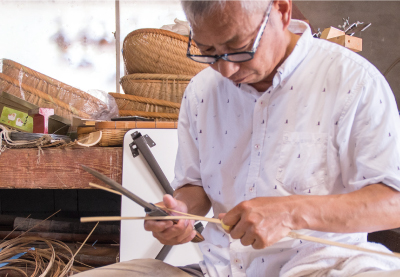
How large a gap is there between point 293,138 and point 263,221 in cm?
27

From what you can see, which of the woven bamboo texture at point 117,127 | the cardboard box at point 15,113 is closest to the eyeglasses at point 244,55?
the woven bamboo texture at point 117,127

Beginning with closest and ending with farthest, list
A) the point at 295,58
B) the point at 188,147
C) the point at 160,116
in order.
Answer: the point at 295,58 < the point at 188,147 < the point at 160,116

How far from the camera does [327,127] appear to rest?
89 centimetres

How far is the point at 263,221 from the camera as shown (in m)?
0.74

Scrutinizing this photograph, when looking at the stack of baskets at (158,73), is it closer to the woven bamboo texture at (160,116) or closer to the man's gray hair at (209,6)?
the woven bamboo texture at (160,116)

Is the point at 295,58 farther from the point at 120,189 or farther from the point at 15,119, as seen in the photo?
the point at 15,119

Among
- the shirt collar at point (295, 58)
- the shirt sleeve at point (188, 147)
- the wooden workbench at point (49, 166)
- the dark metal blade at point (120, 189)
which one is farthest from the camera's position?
the wooden workbench at point (49, 166)

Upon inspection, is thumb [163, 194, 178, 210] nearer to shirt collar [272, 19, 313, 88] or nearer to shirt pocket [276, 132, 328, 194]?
shirt pocket [276, 132, 328, 194]

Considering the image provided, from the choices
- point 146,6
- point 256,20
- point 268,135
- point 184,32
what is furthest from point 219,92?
point 146,6

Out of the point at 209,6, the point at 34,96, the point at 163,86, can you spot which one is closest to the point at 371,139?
the point at 209,6

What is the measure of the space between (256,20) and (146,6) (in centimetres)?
233

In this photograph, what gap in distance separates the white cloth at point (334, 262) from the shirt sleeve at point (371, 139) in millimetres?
152

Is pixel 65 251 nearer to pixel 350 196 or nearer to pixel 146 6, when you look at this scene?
pixel 350 196

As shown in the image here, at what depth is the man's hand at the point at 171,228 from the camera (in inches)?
35.3
